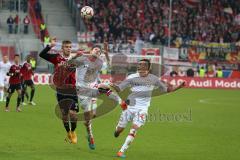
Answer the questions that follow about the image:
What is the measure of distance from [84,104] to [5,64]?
1371 cm

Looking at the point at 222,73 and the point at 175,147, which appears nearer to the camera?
the point at 175,147

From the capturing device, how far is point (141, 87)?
14.3m

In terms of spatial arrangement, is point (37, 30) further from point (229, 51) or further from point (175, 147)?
point (175, 147)

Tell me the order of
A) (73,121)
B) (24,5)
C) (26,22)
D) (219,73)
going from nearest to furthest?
(73,121)
(219,73)
(26,22)
(24,5)

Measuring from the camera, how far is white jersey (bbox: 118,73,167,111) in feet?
46.5

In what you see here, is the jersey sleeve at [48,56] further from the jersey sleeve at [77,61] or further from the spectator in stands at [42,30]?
the spectator in stands at [42,30]

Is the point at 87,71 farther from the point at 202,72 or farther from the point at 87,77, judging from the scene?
the point at 202,72

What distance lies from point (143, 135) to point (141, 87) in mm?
4280

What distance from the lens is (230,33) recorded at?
53.1 meters

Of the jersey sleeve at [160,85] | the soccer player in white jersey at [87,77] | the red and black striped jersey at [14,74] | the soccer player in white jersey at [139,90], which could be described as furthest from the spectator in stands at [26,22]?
the jersey sleeve at [160,85]

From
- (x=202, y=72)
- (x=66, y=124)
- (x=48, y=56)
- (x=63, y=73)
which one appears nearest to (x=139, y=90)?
(x=63, y=73)

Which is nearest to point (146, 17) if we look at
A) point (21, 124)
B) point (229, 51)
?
point (229, 51)

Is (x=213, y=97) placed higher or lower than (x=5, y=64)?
lower

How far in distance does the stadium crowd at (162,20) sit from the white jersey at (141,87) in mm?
34196
